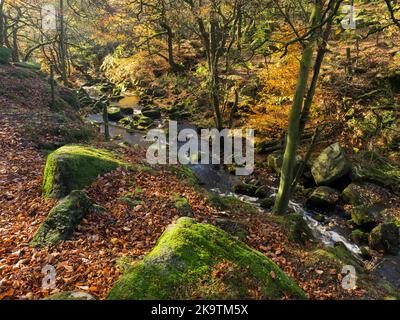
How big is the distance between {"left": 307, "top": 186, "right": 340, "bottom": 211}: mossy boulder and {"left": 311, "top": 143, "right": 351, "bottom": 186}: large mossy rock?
0.73 meters

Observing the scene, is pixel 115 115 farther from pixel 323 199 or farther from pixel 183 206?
pixel 183 206

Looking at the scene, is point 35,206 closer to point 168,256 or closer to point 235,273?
point 168,256

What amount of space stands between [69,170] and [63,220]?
2142mm

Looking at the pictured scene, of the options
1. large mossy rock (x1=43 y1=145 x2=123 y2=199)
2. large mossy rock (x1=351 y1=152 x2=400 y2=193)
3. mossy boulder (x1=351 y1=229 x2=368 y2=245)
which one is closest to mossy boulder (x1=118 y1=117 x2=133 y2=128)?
large mossy rock (x1=43 y1=145 x2=123 y2=199)

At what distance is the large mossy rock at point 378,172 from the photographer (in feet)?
44.4

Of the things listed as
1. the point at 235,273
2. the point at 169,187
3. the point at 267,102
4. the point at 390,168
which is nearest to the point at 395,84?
the point at 390,168

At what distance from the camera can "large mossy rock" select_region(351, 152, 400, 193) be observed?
533 inches

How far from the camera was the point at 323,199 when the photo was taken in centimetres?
1313

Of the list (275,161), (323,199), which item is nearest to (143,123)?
(275,161)

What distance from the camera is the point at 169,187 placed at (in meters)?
9.59

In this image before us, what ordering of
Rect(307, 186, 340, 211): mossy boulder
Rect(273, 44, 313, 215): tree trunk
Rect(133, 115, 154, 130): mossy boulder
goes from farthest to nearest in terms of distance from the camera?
Rect(133, 115, 154, 130): mossy boulder → Rect(307, 186, 340, 211): mossy boulder → Rect(273, 44, 313, 215): tree trunk

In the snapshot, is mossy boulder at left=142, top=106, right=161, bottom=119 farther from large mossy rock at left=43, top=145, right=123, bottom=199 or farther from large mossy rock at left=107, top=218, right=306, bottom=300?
large mossy rock at left=107, top=218, right=306, bottom=300

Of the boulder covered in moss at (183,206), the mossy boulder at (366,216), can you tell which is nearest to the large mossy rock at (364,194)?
the mossy boulder at (366,216)

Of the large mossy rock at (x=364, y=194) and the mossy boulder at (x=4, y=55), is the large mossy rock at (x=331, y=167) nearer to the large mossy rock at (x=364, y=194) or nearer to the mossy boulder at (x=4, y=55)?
the large mossy rock at (x=364, y=194)
